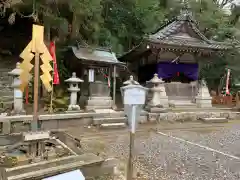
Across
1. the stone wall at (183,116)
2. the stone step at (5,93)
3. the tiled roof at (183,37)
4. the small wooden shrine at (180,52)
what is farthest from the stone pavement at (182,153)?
the tiled roof at (183,37)

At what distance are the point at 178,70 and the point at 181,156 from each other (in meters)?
11.1

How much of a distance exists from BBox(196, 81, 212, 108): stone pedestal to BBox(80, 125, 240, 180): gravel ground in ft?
18.4

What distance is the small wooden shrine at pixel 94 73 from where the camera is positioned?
11.9m

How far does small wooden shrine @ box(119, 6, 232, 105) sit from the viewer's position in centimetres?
1462

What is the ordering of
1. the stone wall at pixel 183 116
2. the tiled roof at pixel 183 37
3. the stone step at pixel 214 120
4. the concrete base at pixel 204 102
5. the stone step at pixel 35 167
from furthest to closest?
the tiled roof at pixel 183 37
the concrete base at pixel 204 102
the stone step at pixel 214 120
the stone wall at pixel 183 116
the stone step at pixel 35 167

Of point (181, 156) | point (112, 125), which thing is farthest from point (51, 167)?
point (112, 125)

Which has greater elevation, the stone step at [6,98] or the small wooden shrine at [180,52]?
the small wooden shrine at [180,52]

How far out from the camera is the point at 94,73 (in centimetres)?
1241

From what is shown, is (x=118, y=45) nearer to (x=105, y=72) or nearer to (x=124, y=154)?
(x=105, y=72)

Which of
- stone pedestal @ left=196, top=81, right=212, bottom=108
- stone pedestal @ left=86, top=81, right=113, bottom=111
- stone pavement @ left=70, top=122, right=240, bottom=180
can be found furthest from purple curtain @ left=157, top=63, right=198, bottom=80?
stone pavement @ left=70, top=122, right=240, bottom=180

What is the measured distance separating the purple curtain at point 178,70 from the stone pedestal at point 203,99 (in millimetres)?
1676

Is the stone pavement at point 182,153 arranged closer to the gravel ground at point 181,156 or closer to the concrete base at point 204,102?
the gravel ground at point 181,156

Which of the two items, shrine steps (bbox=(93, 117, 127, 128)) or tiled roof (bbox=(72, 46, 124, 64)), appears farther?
tiled roof (bbox=(72, 46, 124, 64))

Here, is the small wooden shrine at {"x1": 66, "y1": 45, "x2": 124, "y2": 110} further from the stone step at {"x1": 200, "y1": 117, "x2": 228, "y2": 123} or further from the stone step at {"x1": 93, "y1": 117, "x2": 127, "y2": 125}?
the stone step at {"x1": 200, "y1": 117, "x2": 228, "y2": 123}
